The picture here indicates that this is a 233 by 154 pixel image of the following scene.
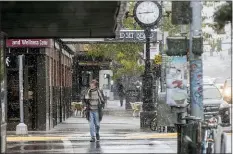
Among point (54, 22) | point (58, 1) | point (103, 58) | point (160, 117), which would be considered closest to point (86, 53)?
point (103, 58)

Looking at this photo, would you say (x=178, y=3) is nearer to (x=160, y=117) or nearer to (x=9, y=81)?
(x=160, y=117)

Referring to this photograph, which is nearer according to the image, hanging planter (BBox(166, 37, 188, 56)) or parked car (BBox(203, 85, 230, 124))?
hanging planter (BBox(166, 37, 188, 56))

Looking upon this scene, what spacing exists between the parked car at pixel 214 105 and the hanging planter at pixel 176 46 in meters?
8.28

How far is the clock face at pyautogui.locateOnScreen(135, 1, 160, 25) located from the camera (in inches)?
874

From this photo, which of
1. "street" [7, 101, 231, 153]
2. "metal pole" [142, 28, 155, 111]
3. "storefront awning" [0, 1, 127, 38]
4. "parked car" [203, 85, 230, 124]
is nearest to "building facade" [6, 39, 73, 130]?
"street" [7, 101, 231, 153]

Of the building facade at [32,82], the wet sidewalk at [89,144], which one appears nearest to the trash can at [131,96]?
the building facade at [32,82]

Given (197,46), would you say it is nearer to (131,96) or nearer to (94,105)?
(94,105)

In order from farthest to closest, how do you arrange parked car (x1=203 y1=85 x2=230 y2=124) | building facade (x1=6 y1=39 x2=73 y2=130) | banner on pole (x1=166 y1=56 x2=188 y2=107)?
parked car (x1=203 y1=85 x2=230 y2=124) < building facade (x1=6 y1=39 x2=73 y2=130) < banner on pole (x1=166 y1=56 x2=188 y2=107)

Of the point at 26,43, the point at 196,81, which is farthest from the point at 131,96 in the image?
the point at 196,81

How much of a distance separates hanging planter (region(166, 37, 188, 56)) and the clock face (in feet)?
31.1

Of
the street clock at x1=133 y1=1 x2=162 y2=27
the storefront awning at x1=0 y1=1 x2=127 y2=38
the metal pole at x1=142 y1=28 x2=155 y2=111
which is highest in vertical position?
the street clock at x1=133 y1=1 x2=162 y2=27

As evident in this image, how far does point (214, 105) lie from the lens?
74.6 feet

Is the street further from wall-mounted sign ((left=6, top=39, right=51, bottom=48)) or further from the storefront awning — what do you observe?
wall-mounted sign ((left=6, top=39, right=51, bottom=48))

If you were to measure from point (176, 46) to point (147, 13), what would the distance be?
976 centimetres
